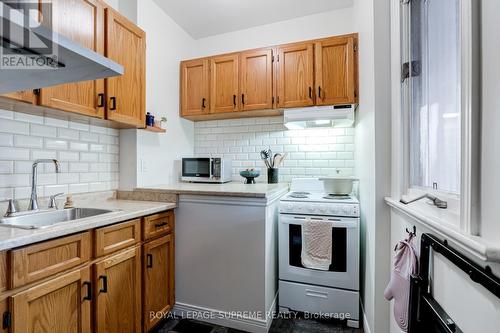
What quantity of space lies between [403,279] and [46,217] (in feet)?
6.57

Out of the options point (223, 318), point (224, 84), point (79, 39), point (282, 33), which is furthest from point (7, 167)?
point (282, 33)

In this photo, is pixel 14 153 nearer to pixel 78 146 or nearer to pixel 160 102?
pixel 78 146

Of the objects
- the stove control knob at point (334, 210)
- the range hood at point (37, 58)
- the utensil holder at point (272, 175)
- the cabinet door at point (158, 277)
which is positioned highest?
the range hood at point (37, 58)

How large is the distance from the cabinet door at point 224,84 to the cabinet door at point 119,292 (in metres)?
1.68

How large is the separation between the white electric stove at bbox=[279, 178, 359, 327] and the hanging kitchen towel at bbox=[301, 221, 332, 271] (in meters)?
0.04

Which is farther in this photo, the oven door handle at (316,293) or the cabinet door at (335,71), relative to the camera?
the cabinet door at (335,71)

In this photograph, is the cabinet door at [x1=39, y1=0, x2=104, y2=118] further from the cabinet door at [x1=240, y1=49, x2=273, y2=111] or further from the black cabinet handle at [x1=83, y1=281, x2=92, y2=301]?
the cabinet door at [x1=240, y1=49, x2=273, y2=111]

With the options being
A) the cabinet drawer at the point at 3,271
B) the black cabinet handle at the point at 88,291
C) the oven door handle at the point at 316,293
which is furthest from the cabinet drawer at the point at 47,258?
the oven door handle at the point at 316,293

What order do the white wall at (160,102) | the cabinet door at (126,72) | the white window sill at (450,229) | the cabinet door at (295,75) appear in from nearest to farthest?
the white window sill at (450,229)
the cabinet door at (126,72)
the white wall at (160,102)
the cabinet door at (295,75)

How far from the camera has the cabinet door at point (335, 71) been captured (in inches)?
88.2

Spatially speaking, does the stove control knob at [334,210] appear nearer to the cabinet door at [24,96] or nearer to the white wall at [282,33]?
the white wall at [282,33]

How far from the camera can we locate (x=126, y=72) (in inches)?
73.0

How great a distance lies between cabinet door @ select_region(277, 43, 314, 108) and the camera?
236cm

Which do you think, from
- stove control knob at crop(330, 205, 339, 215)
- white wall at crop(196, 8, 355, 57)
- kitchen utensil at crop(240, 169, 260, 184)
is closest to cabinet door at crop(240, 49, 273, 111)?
white wall at crop(196, 8, 355, 57)
